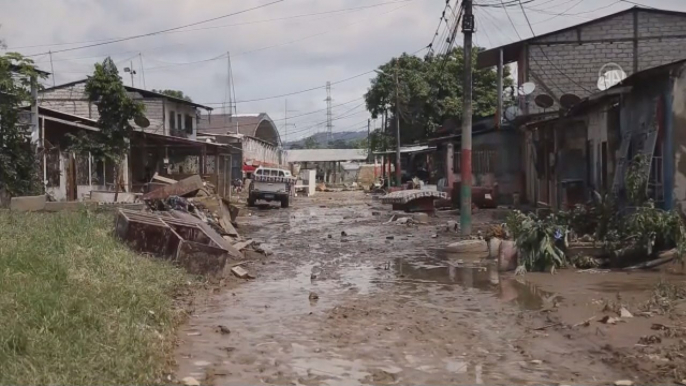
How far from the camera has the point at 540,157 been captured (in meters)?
26.0

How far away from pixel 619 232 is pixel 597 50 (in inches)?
769

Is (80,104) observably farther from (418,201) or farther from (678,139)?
(678,139)

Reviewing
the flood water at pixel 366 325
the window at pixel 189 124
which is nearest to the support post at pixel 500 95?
the flood water at pixel 366 325

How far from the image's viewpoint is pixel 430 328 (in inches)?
332

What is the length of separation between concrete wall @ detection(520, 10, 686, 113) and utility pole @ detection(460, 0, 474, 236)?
37.0 feet

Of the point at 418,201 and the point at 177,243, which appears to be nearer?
the point at 177,243

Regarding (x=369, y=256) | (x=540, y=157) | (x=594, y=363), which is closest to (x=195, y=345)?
(x=594, y=363)

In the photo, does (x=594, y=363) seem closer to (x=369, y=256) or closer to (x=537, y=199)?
(x=369, y=256)

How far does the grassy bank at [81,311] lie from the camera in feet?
18.9

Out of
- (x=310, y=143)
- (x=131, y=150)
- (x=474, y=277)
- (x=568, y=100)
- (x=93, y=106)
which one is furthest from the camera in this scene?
(x=310, y=143)

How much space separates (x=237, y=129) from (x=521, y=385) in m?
64.0

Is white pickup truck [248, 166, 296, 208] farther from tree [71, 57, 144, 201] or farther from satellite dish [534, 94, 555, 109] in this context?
satellite dish [534, 94, 555, 109]

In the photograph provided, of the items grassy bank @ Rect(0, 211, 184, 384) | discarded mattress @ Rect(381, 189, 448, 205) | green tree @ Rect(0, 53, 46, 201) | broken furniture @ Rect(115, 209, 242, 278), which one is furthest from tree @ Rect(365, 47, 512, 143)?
grassy bank @ Rect(0, 211, 184, 384)

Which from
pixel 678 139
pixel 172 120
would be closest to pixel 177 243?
pixel 678 139
